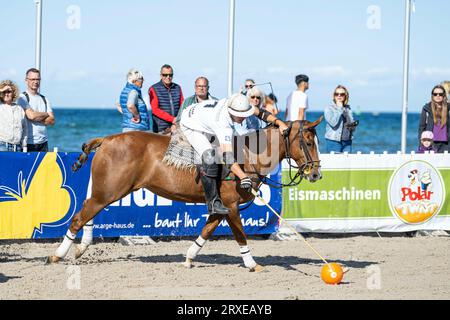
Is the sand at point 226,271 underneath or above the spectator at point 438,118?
underneath

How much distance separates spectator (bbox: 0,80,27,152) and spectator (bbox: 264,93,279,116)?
12.8ft

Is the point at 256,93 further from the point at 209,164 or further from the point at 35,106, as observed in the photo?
the point at 35,106

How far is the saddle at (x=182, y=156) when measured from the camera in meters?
10.9

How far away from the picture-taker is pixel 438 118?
619 inches

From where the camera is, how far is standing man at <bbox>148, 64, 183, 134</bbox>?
13.6m

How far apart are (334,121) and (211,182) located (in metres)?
4.95

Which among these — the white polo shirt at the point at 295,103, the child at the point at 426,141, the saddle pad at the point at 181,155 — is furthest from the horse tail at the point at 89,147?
the child at the point at 426,141

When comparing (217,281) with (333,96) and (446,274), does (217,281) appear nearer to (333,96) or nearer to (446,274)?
(446,274)

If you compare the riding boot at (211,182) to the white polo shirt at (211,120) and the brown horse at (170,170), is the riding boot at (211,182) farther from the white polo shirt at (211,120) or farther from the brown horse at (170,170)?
the white polo shirt at (211,120)

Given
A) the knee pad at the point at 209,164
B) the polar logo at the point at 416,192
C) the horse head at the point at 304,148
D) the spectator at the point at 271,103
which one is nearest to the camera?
the knee pad at the point at 209,164

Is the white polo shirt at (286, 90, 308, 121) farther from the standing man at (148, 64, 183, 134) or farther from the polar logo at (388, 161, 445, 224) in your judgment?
the polar logo at (388, 161, 445, 224)

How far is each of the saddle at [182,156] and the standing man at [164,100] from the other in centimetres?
252

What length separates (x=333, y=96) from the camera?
50.7ft
